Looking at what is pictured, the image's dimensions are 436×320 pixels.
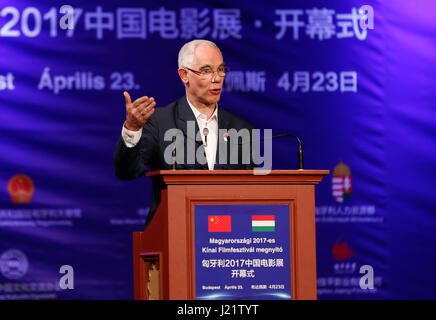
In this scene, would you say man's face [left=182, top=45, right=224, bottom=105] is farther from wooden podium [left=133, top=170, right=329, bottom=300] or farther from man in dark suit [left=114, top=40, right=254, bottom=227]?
wooden podium [left=133, top=170, right=329, bottom=300]

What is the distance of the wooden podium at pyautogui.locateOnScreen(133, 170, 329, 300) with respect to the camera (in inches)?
114

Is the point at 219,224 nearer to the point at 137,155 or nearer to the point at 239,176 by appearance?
the point at 239,176

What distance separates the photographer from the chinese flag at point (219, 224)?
2.94 meters

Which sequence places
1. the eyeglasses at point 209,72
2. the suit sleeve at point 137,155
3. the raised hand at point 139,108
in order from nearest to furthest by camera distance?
the raised hand at point 139,108
the suit sleeve at point 137,155
the eyeglasses at point 209,72

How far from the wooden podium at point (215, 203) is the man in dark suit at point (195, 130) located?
22.7 inches

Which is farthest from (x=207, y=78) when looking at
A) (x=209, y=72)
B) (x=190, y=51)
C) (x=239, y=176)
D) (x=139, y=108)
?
(x=239, y=176)

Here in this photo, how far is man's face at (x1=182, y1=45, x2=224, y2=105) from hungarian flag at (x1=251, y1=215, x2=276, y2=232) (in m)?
0.97

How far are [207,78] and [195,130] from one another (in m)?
0.26

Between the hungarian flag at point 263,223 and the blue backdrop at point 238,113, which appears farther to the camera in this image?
the blue backdrop at point 238,113

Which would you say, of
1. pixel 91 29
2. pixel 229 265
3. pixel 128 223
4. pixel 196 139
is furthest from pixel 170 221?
pixel 91 29

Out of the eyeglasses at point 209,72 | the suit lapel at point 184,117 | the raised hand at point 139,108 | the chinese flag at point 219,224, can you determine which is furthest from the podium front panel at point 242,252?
the eyeglasses at point 209,72

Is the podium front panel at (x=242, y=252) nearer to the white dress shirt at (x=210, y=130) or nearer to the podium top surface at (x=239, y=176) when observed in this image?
the podium top surface at (x=239, y=176)

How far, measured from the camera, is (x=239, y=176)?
9.80ft

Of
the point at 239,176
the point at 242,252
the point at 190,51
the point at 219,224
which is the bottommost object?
the point at 242,252
